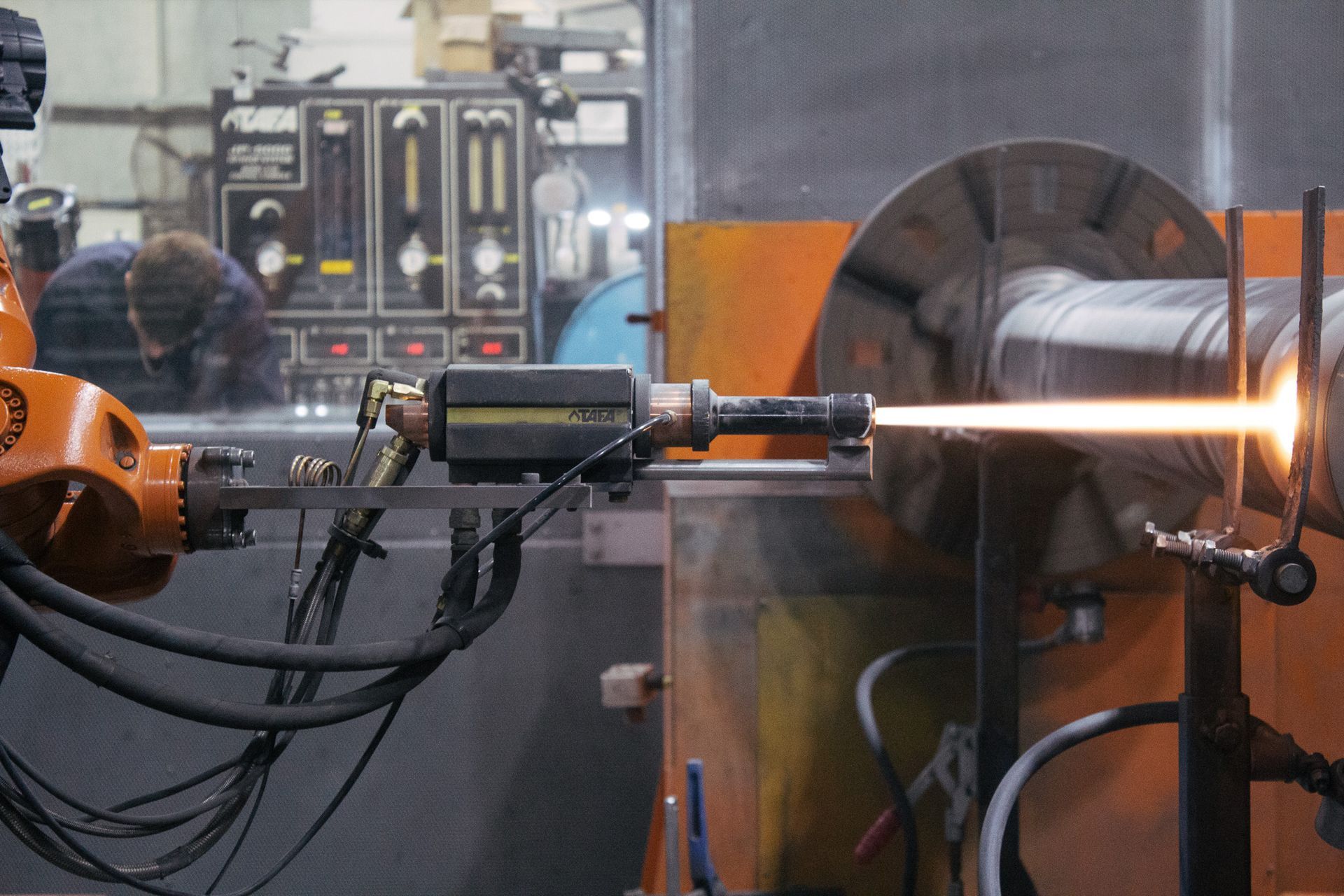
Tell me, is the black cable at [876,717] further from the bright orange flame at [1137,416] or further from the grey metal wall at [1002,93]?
the grey metal wall at [1002,93]

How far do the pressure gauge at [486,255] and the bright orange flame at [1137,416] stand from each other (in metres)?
1.52

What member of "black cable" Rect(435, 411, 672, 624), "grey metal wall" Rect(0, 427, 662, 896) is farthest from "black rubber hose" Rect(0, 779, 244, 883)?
"grey metal wall" Rect(0, 427, 662, 896)

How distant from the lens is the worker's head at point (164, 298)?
8.52ft

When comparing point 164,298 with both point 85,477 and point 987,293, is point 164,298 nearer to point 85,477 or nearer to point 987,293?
point 85,477

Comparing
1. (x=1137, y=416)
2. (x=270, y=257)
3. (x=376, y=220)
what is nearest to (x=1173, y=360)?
(x=1137, y=416)

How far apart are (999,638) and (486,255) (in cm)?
172

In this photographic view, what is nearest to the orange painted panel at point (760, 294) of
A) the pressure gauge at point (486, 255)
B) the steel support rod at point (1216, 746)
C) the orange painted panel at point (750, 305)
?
the orange painted panel at point (750, 305)

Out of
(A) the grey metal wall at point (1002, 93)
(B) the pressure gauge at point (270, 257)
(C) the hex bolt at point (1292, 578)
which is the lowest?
(C) the hex bolt at point (1292, 578)

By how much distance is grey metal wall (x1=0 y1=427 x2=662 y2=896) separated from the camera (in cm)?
230

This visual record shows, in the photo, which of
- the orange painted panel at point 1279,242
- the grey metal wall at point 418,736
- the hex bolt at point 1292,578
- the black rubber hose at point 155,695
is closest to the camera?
the hex bolt at point 1292,578

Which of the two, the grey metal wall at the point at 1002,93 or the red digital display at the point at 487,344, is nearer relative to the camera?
the grey metal wall at the point at 1002,93

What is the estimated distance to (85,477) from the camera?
35.9 inches

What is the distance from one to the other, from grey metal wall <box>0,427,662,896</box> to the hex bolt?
5.44 ft

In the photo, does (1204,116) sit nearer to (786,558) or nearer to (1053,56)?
(1053,56)
